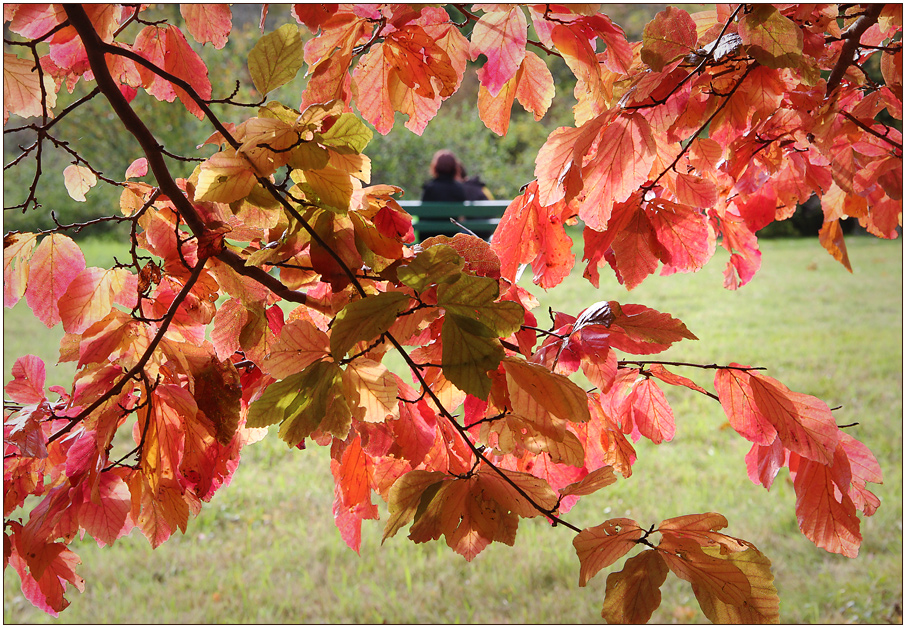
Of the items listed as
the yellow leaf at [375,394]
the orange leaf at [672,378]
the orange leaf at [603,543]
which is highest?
the yellow leaf at [375,394]

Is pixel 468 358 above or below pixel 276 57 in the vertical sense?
below

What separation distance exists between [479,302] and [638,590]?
336 mm

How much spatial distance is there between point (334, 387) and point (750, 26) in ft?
1.98

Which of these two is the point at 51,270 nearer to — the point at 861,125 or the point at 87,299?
the point at 87,299

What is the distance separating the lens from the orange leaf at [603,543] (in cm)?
65

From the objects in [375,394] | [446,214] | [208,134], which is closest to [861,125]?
[375,394]

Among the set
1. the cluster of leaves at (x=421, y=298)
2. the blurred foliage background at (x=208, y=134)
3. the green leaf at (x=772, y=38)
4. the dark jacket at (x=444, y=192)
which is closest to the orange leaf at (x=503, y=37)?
the cluster of leaves at (x=421, y=298)

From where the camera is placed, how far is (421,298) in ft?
2.34

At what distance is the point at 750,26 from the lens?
28.7 inches

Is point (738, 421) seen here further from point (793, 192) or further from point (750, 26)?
point (793, 192)

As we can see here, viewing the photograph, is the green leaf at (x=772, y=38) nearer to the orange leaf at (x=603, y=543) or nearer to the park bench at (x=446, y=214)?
the orange leaf at (x=603, y=543)

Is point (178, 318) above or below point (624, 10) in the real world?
below

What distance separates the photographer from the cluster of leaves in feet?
2.05

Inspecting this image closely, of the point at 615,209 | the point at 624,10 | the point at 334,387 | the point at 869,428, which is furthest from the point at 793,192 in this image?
the point at 624,10
